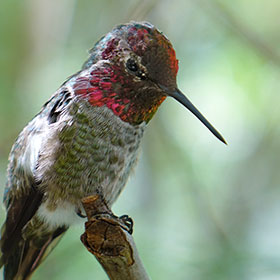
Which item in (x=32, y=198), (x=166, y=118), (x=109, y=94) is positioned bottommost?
(x=32, y=198)

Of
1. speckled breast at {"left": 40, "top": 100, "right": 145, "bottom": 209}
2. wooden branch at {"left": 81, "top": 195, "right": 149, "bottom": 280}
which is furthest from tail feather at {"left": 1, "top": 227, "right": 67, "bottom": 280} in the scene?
wooden branch at {"left": 81, "top": 195, "right": 149, "bottom": 280}

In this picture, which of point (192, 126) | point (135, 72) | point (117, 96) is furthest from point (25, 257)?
point (192, 126)

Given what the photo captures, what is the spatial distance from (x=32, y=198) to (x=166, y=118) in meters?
1.76

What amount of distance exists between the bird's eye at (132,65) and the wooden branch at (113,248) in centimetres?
71

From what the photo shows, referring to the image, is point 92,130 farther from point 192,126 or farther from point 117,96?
point 192,126

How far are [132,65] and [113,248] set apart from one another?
0.85 m

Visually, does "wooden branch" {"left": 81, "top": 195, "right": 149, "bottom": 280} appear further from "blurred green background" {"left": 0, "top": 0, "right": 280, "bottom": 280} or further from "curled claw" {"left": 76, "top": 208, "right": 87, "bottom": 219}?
"blurred green background" {"left": 0, "top": 0, "right": 280, "bottom": 280}

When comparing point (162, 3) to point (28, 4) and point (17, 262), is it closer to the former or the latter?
point (28, 4)

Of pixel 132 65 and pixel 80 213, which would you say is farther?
pixel 80 213

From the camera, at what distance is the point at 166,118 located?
12.7ft

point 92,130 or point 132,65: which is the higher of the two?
point 132,65

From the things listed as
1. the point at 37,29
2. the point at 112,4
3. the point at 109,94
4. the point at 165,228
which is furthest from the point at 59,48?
the point at 109,94

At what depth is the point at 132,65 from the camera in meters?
2.17

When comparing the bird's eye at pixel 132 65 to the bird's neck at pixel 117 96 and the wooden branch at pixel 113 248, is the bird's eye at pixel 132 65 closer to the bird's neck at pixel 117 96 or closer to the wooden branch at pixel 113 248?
the bird's neck at pixel 117 96
